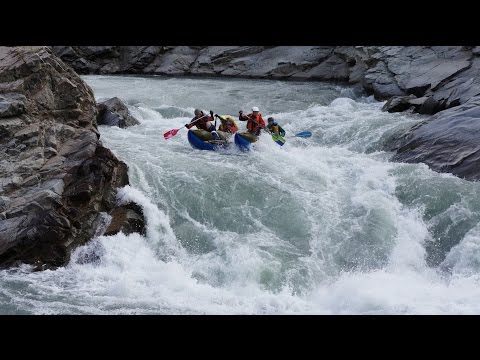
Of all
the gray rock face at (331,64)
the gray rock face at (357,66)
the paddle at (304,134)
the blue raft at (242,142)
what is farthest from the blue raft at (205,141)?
the gray rock face at (331,64)

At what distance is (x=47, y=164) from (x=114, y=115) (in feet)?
16.4

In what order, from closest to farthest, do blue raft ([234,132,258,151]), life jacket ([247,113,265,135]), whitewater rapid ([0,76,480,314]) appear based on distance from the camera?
whitewater rapid ([0,76,480,314])
blue raft ([234,132,258,151])
life jacket ([247,113,265,135])

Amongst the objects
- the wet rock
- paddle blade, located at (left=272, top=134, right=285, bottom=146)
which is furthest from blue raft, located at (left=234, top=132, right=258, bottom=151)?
the wet rock

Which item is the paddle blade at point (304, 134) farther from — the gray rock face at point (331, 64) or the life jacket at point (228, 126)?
the gray rock face at point (331, 64)

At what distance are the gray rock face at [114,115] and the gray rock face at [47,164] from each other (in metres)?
3.02

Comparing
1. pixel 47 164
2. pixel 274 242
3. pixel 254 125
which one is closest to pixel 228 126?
pixel 254 125

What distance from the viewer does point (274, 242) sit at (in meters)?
6.89

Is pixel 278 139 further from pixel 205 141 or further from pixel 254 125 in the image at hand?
pixel 205 141

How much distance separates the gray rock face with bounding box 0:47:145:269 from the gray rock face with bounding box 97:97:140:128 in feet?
9.91

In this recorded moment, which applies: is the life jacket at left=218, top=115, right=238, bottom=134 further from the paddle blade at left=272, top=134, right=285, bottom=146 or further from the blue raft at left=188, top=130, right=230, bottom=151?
the paddle blade at left=272, top=134, right=285, bottom=146

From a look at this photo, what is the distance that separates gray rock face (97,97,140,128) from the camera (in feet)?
38.0
